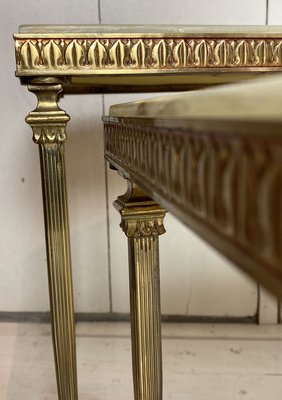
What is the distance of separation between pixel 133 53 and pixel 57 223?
216 mm

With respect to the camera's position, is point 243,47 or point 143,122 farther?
point 243,47

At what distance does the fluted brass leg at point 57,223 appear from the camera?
0.58 meters

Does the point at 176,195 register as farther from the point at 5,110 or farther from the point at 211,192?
the point at 5,110

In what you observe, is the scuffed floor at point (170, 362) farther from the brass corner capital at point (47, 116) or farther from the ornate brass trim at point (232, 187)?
the ornate brass trim at point (232, 187)

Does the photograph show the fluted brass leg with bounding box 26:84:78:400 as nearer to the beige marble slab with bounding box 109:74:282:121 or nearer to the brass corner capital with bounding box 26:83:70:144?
the brass corner capital with bounding box 26:83:70:144

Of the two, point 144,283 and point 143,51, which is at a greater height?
point 143,51

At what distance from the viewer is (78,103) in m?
1.11

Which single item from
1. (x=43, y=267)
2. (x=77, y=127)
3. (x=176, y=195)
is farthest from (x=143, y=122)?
(x=43, y=267)

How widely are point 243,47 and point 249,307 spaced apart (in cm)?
72

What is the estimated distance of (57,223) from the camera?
631 millimetres

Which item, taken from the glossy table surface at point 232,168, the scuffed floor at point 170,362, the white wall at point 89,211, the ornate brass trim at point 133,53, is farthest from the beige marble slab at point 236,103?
the white wall at point 89,211

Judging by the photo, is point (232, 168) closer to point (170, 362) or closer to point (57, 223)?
point (57, 223)

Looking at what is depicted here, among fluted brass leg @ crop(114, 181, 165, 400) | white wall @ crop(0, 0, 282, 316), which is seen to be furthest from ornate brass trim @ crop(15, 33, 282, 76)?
white wall @ crop(0, 0, 282, 316)

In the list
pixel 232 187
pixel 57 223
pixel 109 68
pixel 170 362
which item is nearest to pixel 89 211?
pixel 170 362
